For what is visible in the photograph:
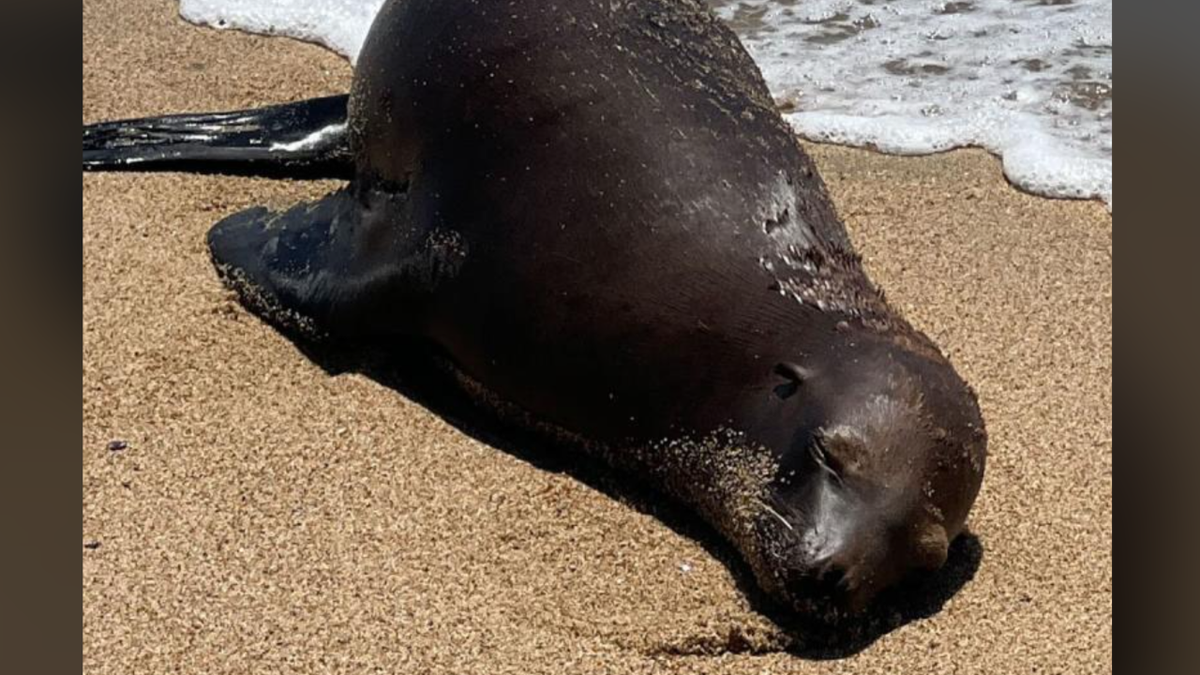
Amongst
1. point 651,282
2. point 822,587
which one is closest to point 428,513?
point 651,282

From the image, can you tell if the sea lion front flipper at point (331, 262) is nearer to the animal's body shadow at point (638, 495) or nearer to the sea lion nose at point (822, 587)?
the animal's body shadow at point (638, 495)

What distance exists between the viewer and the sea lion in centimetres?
354

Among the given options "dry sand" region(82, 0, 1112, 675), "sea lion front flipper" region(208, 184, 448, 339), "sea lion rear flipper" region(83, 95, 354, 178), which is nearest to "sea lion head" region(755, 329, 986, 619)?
"dry sand" region(82, 0, 1112, 675)

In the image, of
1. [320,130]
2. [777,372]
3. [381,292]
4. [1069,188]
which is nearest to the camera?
[777,372]

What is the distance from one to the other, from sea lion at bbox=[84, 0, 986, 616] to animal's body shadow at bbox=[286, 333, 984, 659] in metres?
0.06

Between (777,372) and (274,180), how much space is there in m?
2.80

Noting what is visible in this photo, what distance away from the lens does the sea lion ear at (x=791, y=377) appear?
3.68m

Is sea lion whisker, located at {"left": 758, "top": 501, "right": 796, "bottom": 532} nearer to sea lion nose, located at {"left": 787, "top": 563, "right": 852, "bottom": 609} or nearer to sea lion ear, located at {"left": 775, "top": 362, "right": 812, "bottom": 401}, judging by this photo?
sea lion nose, located at {"left": 787, "top": 563, "right": 852, "bottom": 609}

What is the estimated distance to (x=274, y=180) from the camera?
5828 millimetres

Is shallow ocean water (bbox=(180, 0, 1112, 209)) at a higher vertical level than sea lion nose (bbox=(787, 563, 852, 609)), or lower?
lower

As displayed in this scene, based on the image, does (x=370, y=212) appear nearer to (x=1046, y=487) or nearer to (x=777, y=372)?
(x=777, y=372)

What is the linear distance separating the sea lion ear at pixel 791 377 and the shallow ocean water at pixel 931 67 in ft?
9.72

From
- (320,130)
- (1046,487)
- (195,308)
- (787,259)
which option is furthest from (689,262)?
(320,130)

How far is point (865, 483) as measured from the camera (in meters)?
3.47
